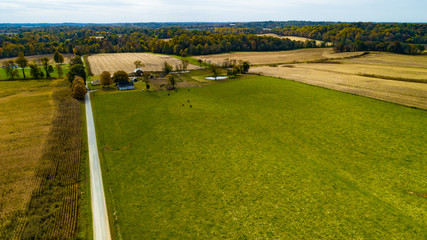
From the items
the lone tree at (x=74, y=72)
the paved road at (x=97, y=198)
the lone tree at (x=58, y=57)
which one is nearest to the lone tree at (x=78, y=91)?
the lone tree at (x=74, y=72)

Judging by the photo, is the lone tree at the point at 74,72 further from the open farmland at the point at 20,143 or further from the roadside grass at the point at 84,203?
the roadside grass at the point at 84,203

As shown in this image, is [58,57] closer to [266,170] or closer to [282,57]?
[282,57]

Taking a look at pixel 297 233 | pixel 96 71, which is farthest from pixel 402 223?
pixel 96 71

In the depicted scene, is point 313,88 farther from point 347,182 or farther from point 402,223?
point 402,223

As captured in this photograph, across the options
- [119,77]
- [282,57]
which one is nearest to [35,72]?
[119,77]

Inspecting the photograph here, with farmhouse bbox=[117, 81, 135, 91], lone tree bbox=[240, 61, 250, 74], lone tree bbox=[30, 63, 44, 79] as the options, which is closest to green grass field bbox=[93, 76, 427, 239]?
farmhouse bbox=[117, 81, 135, 91]

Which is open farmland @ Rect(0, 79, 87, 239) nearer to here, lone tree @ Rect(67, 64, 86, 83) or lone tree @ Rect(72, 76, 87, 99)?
lone tree @ Rect(72, 76, 87, 99)

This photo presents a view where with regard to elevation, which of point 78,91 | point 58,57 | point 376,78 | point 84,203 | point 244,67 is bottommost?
point 84,203
